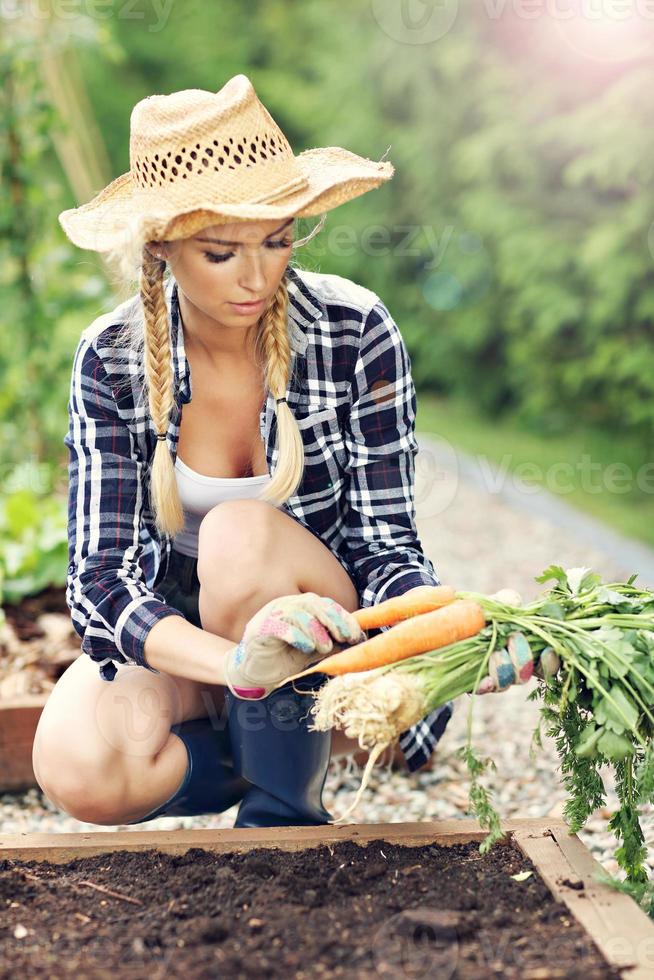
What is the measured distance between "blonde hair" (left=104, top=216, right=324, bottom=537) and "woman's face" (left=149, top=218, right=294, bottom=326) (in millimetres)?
115

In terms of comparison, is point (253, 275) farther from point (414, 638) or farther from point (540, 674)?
point (540, 674)

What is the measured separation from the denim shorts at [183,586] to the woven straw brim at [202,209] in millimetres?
629

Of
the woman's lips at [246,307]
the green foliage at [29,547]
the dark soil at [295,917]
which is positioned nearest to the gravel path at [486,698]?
the dark soil at [295,917]

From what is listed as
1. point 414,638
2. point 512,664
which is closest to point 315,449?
point 414,638

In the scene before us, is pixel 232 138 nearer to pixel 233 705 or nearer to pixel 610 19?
pixel 233 705

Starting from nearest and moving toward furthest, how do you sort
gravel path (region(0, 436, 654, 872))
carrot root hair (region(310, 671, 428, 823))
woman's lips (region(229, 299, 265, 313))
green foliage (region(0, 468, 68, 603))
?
carrot root hair (region(310, 671, 428, 823)) < woman's lips (region(229, 299, 265, 313)) < gravel path (region(0, 436, 654, 872)) < green foliage (region(0, 468, 68, 603))

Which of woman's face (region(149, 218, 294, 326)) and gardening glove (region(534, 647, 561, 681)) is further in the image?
woman's face (region(149, 218, 294, 326))

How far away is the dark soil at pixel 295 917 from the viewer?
1.37 meters

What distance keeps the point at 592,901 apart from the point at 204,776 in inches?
29.0

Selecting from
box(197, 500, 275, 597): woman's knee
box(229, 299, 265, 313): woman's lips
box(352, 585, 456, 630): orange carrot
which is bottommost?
box(352, 585, 456, 630): orange carrot

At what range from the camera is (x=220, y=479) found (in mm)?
2066

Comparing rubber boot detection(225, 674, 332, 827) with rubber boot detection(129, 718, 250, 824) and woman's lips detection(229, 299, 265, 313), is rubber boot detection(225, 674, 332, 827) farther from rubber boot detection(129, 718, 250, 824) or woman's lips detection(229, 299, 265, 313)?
woman's lips detection(229, 299, 265, 313)

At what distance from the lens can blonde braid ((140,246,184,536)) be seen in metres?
1.90

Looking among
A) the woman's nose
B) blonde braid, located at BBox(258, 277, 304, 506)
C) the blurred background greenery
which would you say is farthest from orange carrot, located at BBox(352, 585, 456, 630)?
the blurred background greenery
